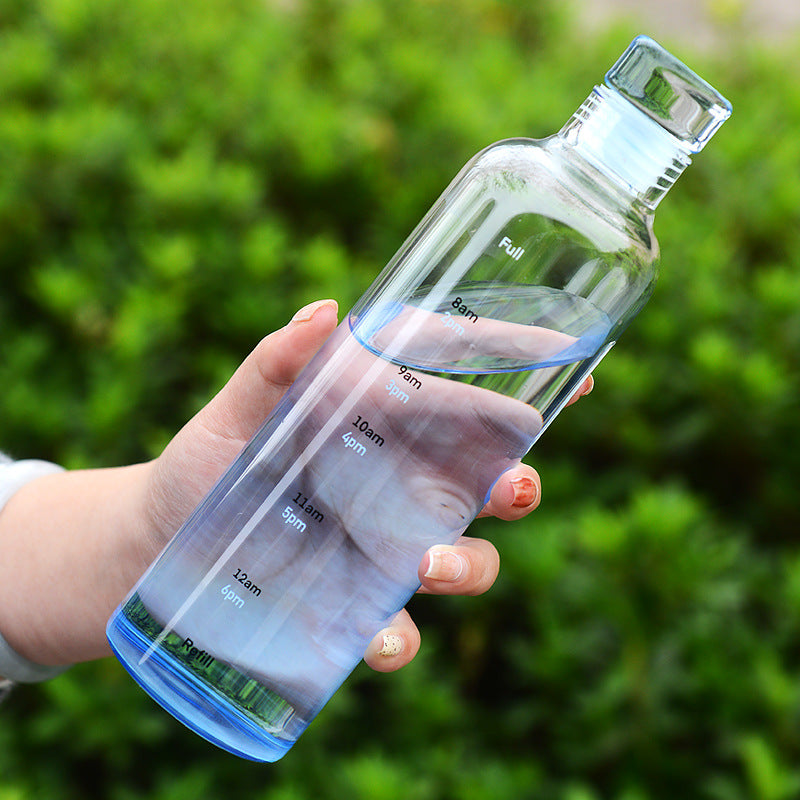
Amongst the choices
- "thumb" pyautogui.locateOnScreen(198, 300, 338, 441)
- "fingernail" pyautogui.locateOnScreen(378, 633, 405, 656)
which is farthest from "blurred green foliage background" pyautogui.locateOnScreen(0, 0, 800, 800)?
"thumb" pyautogui.locateOnScreen(198, 300, 338, 441)

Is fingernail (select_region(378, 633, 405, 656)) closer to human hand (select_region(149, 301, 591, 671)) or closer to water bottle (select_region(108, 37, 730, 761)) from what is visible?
human hand (select_region(149, 301, 591, 671))

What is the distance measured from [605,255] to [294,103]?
1.42 m

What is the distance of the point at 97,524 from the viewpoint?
61.8 inches

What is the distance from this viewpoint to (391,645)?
1291 mm

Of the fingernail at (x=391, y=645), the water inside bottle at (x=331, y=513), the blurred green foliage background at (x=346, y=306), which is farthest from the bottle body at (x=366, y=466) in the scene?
the blurred green foliage background at (x=346, y=306)

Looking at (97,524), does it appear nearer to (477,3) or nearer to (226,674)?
(226,674)

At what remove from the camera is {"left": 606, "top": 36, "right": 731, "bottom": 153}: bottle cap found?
1070 mm

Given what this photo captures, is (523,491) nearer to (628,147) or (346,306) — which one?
(628,147)

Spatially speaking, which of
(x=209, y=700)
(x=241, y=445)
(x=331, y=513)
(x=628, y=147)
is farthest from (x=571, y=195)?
(x=209, y=700)

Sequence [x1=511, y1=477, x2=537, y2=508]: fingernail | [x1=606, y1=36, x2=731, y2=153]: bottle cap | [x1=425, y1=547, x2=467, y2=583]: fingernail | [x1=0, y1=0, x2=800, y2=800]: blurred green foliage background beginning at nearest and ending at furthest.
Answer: [x1=606, y1=36, x2=731, y2=153]: bottle cap < [x1=425, y1=547, x2=467, y2=583]: fingernail < [x1=511, y1=477, x2=537, y2=508]: fingernail < [x1=0, y1=0, x2=800, y2=800]: blurred green foliage background

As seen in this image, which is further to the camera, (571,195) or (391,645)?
(391,645)

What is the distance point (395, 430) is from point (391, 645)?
36 cm

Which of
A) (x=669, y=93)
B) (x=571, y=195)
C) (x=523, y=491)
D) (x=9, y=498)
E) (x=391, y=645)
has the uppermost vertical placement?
(x=669, y=93)

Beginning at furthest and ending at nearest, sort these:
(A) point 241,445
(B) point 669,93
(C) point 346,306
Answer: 1. (C) point 346,306
2. (A) point 241,445
3. (B) point 669,93
